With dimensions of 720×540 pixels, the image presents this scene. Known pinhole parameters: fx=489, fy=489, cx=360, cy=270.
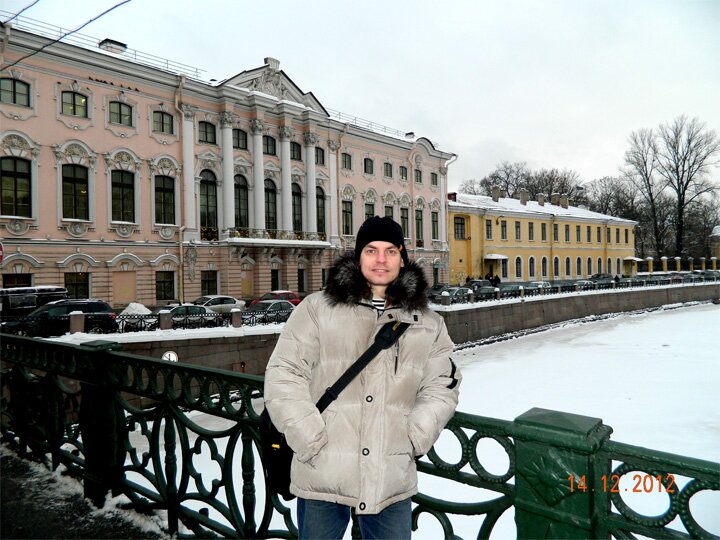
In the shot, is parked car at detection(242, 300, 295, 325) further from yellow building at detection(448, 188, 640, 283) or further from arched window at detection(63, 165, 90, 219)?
yellow building at detection(448, 188, 640, 283)

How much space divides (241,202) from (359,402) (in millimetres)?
25798

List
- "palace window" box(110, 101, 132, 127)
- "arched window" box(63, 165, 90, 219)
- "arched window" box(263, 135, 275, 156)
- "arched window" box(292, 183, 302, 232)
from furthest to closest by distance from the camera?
"arched window" box(292, 183, 302, 232), "arched window" box(263, 135, 275, 156), "palace window" box(110, 101, 132, 127), "arched window" box(63, 165, 90, 219)

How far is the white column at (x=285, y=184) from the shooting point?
27750 mm

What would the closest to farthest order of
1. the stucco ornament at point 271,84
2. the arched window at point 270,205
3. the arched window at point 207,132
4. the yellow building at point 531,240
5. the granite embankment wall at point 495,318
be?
the granite embankment wall at point 495,318 → the arched window at point 207,132 → the stucco ornament at point 271,84 → the arched window at point 270,205 → the yellow building at point 531,240

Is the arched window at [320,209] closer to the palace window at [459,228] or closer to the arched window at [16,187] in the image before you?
the palace window at [459,228]

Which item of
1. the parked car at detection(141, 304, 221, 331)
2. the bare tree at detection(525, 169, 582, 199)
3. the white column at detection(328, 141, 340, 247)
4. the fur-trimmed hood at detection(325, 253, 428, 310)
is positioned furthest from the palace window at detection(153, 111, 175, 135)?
the bare tree at detection(525, 169, 582, 199)

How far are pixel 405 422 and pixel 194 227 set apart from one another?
23896 mm

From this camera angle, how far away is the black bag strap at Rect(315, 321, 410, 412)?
6.43 feet


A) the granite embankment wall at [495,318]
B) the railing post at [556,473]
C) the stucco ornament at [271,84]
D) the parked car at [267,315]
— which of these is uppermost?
the stucco ornament at [271,84]

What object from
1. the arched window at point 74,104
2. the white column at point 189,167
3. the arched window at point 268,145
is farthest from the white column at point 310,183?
the arched window at point 74,104

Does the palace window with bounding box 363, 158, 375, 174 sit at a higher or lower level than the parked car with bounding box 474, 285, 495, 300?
higher

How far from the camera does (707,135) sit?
Result: 49625 mm

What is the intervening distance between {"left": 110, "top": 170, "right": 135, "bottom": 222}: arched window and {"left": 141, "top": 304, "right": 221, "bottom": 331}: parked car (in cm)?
828

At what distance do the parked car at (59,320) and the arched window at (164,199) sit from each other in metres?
9.24
